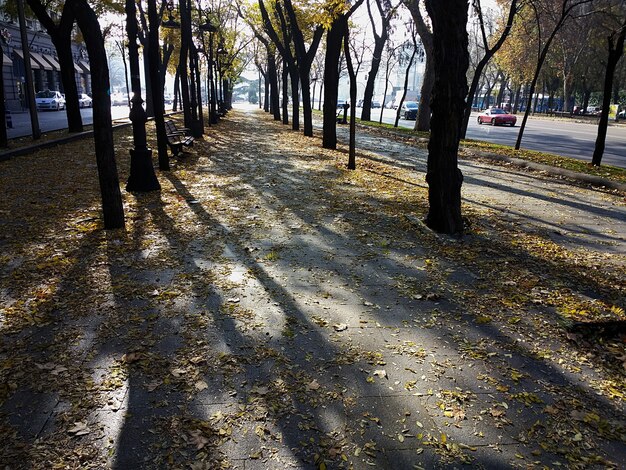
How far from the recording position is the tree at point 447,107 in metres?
6.13

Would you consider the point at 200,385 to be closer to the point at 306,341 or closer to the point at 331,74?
the point at 306,341

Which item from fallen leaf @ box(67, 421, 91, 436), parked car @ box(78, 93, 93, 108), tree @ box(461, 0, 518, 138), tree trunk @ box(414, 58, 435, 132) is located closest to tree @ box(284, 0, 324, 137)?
tree trunk @ box(414, 58, 435, 132)

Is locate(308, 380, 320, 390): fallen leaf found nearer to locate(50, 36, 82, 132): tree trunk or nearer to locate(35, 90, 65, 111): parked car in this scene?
locate(50, 36, 82, 132): tree trunk

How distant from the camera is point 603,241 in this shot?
6699 mm

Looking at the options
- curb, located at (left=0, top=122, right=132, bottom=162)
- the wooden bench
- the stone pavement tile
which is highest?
the wooden bench

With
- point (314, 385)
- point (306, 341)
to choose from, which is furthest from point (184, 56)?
point (314, 385)

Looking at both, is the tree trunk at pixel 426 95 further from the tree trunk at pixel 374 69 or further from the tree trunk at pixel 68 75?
the tree trunk at pixel 68 75

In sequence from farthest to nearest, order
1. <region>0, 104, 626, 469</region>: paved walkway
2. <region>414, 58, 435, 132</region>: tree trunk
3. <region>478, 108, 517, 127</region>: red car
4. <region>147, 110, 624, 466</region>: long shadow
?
1. <region>478, 108, 517, 127</region>: red car
2. <region>414, 58, 435, 132</region>: tree trunk
3. <region>147, 110, 624, 466</region>: long shadow
4. <region>0, 104, 626, 469</region>: paved walkway

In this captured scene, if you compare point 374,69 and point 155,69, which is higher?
point 374,69

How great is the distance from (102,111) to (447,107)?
4.61 m

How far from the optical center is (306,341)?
12.5 ft

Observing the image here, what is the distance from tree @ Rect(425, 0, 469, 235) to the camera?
6.13 meters

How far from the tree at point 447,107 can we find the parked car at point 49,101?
136 ft

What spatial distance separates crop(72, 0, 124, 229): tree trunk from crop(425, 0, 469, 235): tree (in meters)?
4.42
